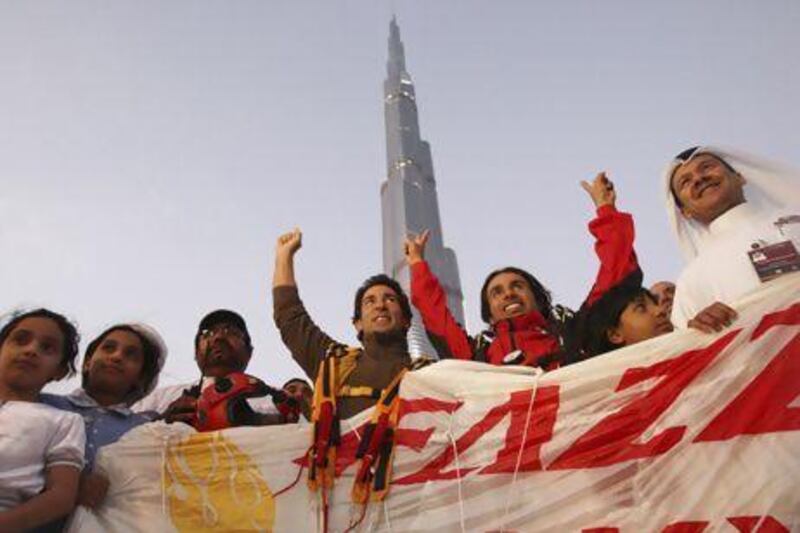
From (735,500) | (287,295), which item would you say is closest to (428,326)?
(287,295)

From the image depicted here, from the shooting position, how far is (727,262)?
2932mm

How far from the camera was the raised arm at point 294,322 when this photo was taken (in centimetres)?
398

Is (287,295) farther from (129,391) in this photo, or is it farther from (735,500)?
(735,500)

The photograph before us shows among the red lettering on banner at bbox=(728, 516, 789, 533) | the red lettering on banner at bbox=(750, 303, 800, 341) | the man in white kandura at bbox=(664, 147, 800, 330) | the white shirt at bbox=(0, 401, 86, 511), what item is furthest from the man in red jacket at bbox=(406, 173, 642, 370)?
the white shirt at bbox=(0, 401, 86, 511)

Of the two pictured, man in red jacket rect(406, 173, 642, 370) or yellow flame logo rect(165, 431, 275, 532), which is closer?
yellow flame logo rect(165, 431, 275, 532)

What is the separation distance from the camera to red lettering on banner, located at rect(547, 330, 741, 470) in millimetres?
2336

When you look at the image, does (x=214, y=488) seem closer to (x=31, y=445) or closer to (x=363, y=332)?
(x=31, y=445)

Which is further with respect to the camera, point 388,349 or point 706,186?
point 388,349

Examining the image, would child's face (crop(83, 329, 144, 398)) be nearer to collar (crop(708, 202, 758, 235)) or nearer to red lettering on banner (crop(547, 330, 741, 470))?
red lettering on banner (crop(547, 330, 741, 470))

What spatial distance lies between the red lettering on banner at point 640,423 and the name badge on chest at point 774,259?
1.92 ft

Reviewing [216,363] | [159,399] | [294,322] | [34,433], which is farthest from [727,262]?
[159,399]

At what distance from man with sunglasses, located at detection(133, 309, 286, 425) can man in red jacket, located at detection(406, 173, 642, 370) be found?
136cm

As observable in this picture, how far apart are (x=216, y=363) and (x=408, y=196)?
74061 millimetres

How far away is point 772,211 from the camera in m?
3.08
